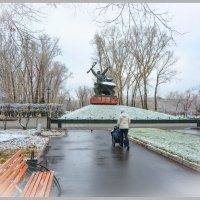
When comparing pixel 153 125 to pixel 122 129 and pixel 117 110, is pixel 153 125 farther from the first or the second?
pixel 122 129

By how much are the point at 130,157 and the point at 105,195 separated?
4.74 metres

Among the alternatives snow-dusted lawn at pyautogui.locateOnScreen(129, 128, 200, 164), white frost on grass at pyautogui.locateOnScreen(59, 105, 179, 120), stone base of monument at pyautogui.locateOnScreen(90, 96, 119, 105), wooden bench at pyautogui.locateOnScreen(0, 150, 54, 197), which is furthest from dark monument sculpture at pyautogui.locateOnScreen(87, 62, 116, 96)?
wooden bench at pyautogui.locateOnScreen(0, 150, 54, 197)

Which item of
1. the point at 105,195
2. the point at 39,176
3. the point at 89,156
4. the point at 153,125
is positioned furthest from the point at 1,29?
the point at 153,125

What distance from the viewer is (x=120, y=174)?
7961mm

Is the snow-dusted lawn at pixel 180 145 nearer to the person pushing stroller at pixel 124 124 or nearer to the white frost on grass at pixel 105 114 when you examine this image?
the person pushing stroller at pixel 124 124

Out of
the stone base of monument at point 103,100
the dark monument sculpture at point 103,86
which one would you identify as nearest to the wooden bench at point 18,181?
the stone base of monument at point 103,100

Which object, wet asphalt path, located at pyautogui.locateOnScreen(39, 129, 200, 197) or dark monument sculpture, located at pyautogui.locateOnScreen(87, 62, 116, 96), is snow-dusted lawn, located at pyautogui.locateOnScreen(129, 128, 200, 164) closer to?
wet asphalt path, located at pyautogui.locateOnScreen(39, 129, 200, 197)

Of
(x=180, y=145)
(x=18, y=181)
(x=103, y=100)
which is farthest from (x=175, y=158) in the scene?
(x=103, y=100)

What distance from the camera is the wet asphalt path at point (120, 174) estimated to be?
6.35 metres

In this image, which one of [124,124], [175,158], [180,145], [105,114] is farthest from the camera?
[105,114]

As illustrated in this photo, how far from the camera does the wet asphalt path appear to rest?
20.8 ft

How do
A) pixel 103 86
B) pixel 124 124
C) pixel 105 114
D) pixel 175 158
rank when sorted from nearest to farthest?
1. pixel 175 158
2. pixel 124 124
3. pixel 105 114
4. pixel 103 86

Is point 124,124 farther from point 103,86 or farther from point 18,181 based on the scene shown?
point 103,86

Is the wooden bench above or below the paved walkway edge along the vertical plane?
above
